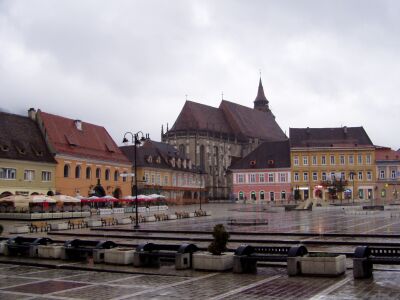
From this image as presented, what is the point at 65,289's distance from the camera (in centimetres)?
1246

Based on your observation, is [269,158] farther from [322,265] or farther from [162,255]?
[322,265]

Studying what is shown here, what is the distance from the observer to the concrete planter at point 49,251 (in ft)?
58.6

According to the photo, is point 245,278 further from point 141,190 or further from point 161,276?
point 141,190

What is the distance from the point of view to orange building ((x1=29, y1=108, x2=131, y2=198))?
6209cm

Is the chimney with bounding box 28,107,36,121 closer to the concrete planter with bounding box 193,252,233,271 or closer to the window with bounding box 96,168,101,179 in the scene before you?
the window with bounding box 96,168,101,179

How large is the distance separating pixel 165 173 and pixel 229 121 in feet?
123

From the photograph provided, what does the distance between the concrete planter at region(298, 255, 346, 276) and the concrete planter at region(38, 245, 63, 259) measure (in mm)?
8705

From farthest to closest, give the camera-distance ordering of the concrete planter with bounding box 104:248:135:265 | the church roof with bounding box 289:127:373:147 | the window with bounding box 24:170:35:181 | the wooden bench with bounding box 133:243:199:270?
the church roof with bounding box 289:127:373:147 → the window with bounding box 24:170:35:181 → the concrete planter with bounding box 104:248:135:265 → the wooden bench with bounding box 133:243:199:270

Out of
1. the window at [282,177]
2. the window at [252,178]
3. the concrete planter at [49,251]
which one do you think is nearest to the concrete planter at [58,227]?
the concrete planter at [49,251]

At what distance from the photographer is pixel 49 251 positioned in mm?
18078

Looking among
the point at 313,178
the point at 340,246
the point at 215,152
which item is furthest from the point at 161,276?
the point at 215,152

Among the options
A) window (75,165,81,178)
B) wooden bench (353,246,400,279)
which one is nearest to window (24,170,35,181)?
window (75,165,81,178)

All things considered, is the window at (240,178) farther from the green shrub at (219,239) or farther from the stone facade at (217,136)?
the green shrub at (219,239)

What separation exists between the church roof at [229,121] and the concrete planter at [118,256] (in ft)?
301
